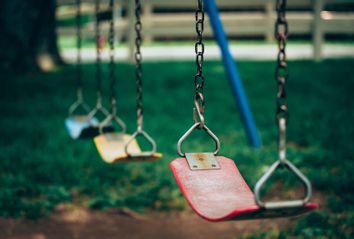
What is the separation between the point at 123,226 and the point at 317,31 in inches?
311

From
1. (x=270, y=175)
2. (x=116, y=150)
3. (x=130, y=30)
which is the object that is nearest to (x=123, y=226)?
(x=116, y=150)

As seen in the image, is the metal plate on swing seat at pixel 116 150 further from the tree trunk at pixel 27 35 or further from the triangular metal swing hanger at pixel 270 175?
the tree trunk at pixel 27 35

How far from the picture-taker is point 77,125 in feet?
11.8

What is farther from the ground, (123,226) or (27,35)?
(27,35)

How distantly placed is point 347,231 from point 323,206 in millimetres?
384

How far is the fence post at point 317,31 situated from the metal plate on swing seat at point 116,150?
7440 millimetres

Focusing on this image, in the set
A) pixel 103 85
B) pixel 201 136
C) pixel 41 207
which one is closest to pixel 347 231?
pixel 41 207

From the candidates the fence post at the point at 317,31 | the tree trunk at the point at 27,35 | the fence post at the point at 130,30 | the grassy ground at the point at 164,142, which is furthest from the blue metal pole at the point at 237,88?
the fence post at the point at 317,31

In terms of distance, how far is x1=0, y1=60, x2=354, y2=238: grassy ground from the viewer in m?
3.48

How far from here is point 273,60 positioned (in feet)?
32.6

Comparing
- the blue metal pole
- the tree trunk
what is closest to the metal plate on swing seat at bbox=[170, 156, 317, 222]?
the blue metal pole

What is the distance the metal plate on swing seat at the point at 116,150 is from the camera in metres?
2.54

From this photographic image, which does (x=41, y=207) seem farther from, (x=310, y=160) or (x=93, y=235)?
(x=310, y=160)

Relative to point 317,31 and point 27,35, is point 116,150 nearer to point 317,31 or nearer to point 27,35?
point 27,35
